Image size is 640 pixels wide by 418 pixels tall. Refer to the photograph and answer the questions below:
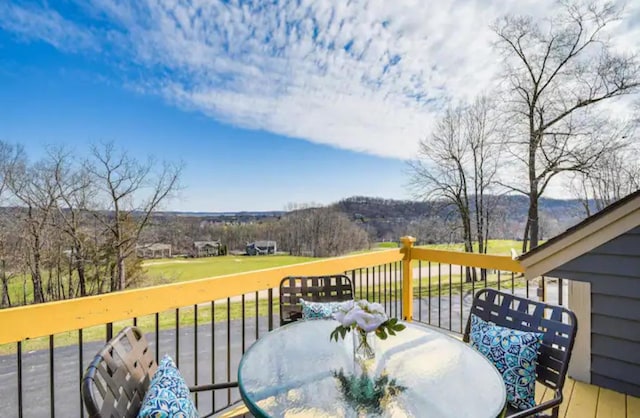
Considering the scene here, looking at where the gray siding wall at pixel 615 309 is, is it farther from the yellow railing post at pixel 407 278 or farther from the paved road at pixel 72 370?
the yellow railing post at pixel 407 278

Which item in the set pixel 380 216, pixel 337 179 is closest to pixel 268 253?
pixel 337 179

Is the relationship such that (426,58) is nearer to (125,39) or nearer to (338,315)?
(338,315)

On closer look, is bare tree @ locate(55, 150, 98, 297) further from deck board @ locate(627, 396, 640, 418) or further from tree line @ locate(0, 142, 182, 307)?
deck board @ locate(627, 396, 640, 418)

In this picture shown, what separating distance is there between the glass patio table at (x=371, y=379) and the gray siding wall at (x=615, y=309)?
137 centimetres

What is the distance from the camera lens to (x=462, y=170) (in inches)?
422

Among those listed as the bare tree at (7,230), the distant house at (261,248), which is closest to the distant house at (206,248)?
the distant house at (261,248)

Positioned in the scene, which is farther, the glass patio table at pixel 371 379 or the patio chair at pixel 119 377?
the glass patio table at pixel 371 379

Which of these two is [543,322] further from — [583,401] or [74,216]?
[74,216]

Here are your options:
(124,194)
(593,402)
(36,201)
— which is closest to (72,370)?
(593,402)

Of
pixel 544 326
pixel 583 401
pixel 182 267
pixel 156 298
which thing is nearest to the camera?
pixel 544 326

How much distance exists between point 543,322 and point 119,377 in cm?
187

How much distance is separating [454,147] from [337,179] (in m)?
4.52

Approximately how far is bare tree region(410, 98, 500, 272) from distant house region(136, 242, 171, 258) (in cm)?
910

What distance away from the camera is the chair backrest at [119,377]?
37.0 inches
